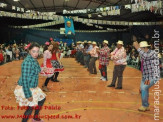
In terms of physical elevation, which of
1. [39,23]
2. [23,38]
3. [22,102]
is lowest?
[22,102]

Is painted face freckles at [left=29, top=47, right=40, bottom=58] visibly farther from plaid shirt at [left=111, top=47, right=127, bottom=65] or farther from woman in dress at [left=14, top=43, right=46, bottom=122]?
plaid shirt at [left=111, top=47, right=127, bottom=65]

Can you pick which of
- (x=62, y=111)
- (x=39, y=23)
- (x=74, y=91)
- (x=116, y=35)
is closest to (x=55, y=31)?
(x=39, y=23)

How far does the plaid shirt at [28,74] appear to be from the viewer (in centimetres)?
308

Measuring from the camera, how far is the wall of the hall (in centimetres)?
2728

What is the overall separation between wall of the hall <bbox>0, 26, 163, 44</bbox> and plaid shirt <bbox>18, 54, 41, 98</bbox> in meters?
24.5

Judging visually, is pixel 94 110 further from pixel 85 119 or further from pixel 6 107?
pixel 6 107

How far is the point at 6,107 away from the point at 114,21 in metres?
20.9

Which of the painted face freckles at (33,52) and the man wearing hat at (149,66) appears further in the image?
the man wearing hat at (149,66)

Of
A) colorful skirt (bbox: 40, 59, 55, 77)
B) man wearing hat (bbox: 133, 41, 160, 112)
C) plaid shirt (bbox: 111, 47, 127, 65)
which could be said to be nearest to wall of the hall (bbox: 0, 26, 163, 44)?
plaid shirt (bbox: 111, 47, 127, 65)

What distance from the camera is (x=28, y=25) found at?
30.0 meters

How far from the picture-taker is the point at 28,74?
123 inches

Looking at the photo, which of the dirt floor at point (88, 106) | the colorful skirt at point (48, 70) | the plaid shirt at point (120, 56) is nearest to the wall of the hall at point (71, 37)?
the plaid shirt at point (120, 56)

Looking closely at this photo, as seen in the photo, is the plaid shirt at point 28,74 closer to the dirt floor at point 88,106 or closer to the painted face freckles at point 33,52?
the painted face freckles at point 33,52

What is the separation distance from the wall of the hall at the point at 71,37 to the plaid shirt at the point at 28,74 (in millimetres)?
24514
